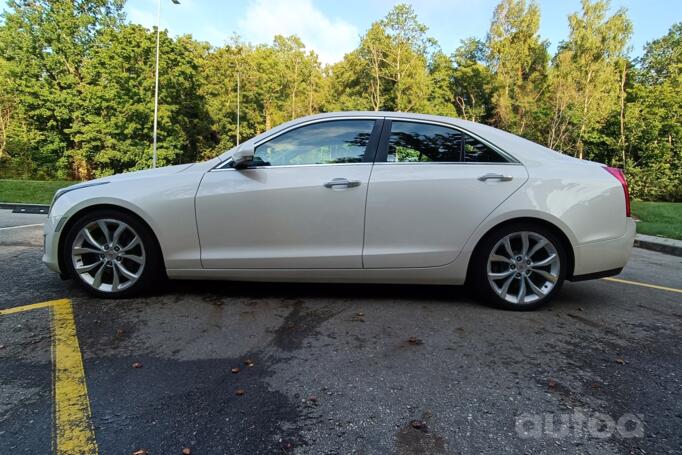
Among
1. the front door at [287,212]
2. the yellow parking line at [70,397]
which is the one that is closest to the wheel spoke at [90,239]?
the yellow parking line at [70,397]

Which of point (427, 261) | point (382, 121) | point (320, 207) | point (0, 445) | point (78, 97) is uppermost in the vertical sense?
point (78, 97)

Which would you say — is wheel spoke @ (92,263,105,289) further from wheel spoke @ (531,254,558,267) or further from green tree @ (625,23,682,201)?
green tree @ (625,23,682,201)

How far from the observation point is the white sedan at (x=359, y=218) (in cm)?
364

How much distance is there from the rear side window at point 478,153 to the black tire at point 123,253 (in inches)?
105

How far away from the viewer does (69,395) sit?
7.47 ft

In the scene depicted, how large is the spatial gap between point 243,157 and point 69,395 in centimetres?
203

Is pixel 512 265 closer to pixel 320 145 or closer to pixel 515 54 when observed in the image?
pixel 320 145

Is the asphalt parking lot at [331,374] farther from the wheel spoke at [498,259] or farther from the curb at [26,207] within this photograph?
the curb at [26,207]

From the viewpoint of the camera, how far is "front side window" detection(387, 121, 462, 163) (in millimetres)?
3773

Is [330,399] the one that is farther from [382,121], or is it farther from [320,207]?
[382,121]

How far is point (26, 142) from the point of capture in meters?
Answer: 34.2

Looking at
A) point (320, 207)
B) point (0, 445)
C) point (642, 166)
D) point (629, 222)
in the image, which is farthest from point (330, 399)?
point (642, 166)

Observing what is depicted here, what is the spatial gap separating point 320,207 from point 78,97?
3697 cm

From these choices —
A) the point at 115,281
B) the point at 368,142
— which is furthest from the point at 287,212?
the point at 115,281
